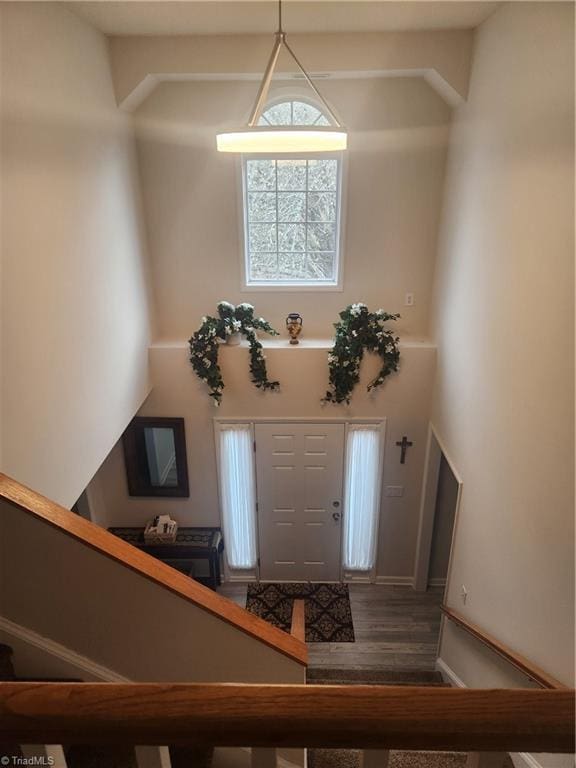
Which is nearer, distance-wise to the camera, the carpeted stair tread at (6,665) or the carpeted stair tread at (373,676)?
the carpeted stair tread at (6,665)

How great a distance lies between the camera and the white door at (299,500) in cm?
476

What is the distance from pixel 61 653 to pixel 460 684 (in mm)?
3088

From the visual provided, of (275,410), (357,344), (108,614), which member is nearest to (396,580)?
(275,410)

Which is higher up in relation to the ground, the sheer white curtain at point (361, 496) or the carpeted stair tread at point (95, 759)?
the carpeted stair tread at point (95, 759)

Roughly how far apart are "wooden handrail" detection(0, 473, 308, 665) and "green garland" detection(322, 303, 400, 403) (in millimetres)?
2665


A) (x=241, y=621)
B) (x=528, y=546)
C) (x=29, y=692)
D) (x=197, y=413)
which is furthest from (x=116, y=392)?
(x=29, y=692)

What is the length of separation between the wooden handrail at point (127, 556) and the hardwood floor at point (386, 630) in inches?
113

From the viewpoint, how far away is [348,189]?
4.30 m

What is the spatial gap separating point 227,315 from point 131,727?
13.0 ft

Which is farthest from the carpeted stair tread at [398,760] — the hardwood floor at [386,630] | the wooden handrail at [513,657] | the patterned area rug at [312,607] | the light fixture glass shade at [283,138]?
the light fixture glass shade at [283,138]

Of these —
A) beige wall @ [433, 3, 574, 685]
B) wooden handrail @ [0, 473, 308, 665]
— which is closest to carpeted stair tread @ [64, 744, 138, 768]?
wooden handrail @ [0, 473, 308, 665]

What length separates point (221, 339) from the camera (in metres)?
4.44

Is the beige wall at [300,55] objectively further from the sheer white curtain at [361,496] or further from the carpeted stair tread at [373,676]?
the carpeted stair tread at [373,676]

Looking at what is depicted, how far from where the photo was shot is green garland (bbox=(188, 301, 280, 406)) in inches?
171
